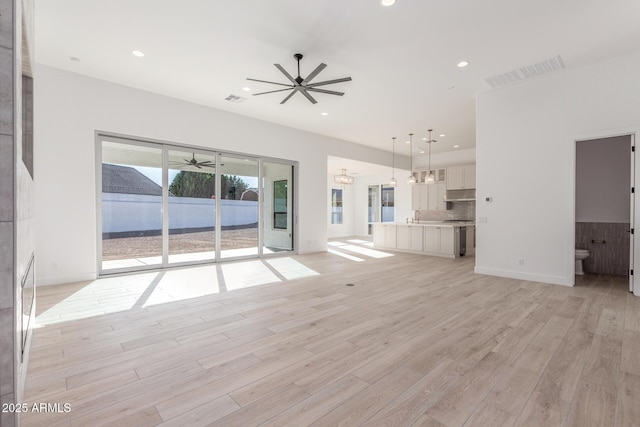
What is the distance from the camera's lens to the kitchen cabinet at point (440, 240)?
7613 millimetres

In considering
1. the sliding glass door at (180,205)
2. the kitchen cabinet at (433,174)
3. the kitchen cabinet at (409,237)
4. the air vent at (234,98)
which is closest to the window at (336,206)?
the kitchen cabinet at (433,174)

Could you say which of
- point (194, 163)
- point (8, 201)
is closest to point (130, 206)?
point (194, 163)

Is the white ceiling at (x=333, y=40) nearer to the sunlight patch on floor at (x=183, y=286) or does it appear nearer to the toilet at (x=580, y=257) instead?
the toilet at (x=580, y=257)

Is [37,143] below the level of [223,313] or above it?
above

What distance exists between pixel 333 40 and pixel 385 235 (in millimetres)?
6504

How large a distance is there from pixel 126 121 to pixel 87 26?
195cm

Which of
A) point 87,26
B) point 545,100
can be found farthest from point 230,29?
point 545,100

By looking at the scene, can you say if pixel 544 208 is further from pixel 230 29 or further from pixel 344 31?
pixel 230 29

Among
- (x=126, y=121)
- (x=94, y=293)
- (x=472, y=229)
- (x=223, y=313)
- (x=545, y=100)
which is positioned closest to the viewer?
(x=223, y=313)

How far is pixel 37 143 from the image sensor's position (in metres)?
4.54

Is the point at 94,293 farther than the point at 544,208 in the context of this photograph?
No

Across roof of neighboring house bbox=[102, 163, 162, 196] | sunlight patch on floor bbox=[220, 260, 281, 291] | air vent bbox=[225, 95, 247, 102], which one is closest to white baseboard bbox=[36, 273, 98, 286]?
roof of neighboring house bbox=[102, 163, 162, 196]

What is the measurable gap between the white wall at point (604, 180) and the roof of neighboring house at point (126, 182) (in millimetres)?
8476

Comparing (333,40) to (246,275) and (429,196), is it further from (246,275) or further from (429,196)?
(429,196)
